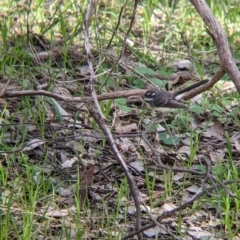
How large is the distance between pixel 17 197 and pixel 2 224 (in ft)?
1.12

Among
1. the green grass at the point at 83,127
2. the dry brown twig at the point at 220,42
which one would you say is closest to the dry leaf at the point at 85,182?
the green grass at the point at 83,127

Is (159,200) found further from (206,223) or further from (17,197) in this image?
(17,197)

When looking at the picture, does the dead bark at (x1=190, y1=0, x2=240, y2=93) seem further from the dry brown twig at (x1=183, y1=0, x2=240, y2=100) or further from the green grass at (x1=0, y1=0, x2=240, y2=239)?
the green grass at (x1=0, y1=0, x2=240, y2=239)

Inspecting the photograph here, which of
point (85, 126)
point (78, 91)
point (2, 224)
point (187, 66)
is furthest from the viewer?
point (187, 66)

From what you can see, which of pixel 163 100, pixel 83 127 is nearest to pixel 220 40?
pixel 163 100

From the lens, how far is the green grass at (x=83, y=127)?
3963mm

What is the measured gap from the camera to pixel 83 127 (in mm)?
4996

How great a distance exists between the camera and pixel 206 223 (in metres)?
4.11

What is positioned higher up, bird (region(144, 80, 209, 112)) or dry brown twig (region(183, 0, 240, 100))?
dry brown twig (region(183, 0, 240, 100))

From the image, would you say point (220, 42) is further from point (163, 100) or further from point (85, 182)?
point (85, 182)

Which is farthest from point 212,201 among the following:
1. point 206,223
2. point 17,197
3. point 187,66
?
point 187,66

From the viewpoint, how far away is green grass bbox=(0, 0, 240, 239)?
3.96 metres

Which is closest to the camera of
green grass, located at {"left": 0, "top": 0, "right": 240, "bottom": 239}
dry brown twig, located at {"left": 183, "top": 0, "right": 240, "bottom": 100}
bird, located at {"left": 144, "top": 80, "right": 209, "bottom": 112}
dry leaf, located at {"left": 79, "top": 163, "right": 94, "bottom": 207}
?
dry brown twig, located at {"left": 183, "top": 0, "right": 240, "bottom": 100}

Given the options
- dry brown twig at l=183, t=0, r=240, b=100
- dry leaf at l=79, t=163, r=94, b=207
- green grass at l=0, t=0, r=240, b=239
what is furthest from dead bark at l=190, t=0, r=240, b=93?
dry leaf at l=79, t=163, r=94, b=207
